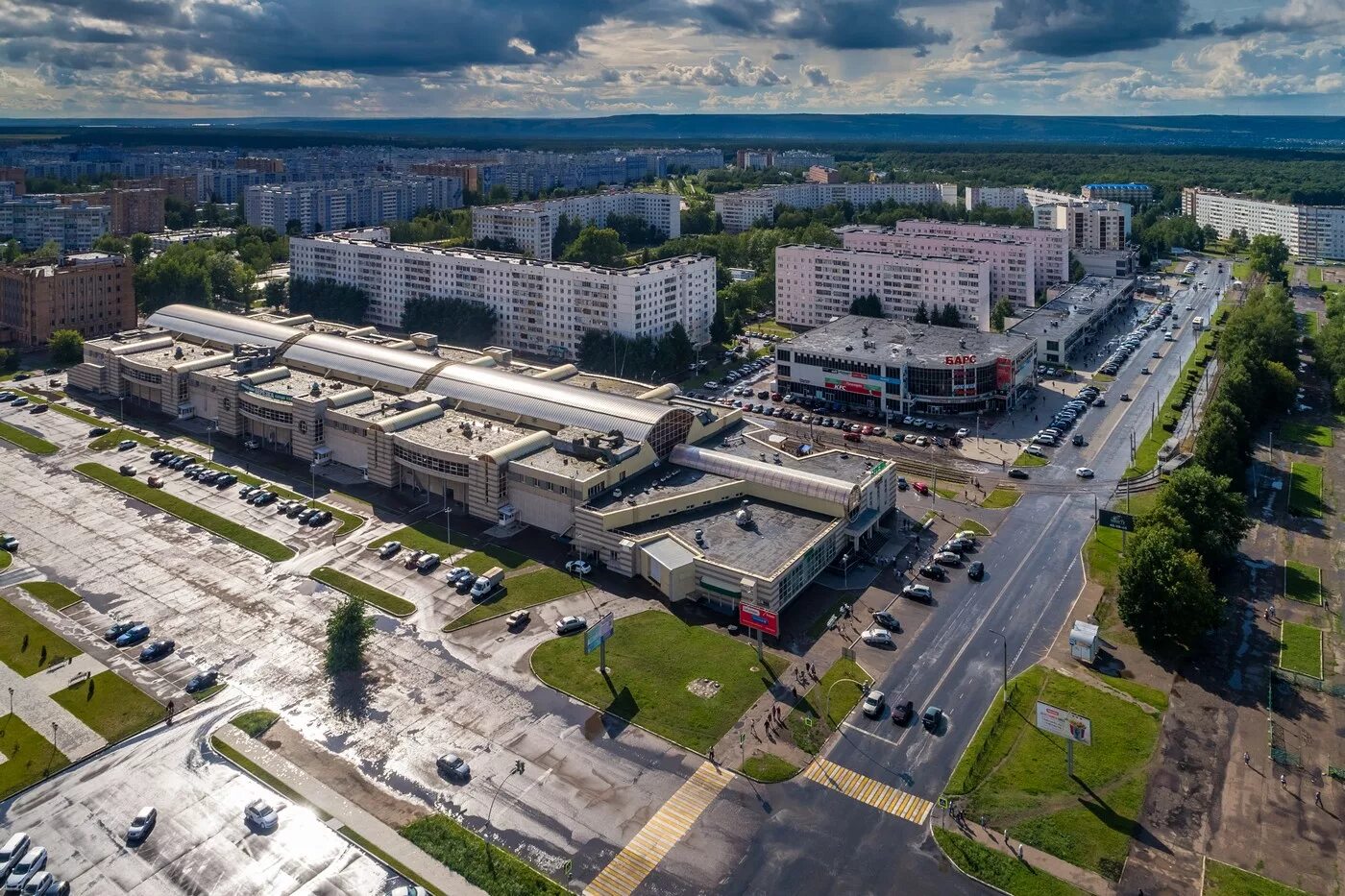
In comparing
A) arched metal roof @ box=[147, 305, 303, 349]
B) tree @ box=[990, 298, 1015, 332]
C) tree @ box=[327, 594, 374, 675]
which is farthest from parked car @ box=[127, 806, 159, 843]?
tree @ box=[990, 298, 1015, 332]

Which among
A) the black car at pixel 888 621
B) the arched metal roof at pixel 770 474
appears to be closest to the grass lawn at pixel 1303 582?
the black car at pixel 888 621

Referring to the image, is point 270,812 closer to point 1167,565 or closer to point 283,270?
point 1167,565

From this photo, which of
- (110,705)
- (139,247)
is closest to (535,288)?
(110,705)

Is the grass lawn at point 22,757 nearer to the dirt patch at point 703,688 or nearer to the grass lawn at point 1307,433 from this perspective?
the dirt patch at point 703,688

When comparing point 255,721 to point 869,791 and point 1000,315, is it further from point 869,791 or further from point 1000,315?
point 1000,315

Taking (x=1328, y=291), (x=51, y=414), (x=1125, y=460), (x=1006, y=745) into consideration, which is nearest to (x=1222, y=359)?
(x=1125, y=460)

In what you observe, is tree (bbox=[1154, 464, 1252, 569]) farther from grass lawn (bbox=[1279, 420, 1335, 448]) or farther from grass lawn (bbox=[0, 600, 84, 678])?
grass lawn (bbox=[0, 600, 84, 678])
